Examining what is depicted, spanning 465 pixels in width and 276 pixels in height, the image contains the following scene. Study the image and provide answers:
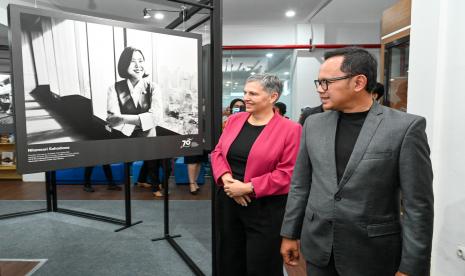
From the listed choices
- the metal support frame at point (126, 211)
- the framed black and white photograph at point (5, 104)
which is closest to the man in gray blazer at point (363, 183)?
the metal support frame at point (126, 211)

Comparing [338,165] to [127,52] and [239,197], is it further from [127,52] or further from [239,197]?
[127,52]

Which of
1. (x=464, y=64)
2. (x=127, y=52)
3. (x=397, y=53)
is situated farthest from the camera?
(x=397, y=53)

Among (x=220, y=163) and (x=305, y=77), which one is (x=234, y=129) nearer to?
(x=220, y=163)

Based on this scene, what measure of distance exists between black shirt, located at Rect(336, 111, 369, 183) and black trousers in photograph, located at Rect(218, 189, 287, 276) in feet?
2.14

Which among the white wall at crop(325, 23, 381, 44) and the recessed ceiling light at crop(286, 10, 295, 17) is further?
the white wall at crop(325, 23, 381, 44)

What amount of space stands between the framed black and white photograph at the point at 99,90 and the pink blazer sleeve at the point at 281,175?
0.74 meters

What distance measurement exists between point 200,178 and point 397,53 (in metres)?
3.86

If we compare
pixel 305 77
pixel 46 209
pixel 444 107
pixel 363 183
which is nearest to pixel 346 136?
pixel 363 183

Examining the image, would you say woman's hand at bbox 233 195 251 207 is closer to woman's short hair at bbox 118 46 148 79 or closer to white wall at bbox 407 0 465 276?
woman's short hair at bbox 118 46 148 79

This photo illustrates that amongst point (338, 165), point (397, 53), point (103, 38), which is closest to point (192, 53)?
point (103, 38)

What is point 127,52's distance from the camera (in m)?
1.99

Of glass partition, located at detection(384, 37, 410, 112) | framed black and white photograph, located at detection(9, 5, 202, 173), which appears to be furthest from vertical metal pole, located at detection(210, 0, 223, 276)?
glass partition, located at detection(384, 37, 410, 112)

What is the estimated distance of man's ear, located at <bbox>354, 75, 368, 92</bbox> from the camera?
131 cm

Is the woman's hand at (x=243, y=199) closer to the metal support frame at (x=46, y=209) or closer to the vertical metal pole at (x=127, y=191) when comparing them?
the vertical metal pole at (x=127, y=191)
